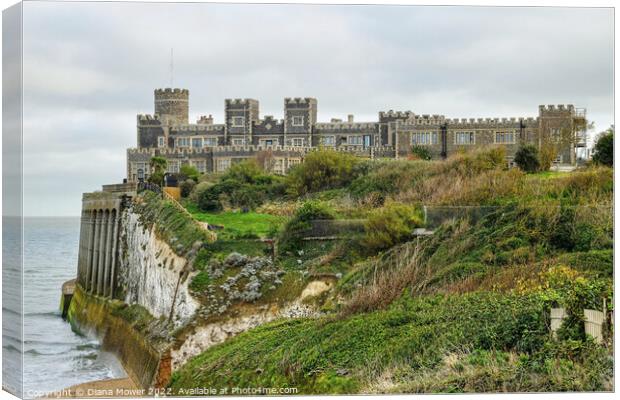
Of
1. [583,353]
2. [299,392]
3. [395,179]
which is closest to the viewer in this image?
[583,353]

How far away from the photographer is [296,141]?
44.1 metres

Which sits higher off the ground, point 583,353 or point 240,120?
point 240,120

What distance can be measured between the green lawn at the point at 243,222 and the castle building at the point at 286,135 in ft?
30.3

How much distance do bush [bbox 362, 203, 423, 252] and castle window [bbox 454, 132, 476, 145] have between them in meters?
14.5

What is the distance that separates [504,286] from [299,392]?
443cm

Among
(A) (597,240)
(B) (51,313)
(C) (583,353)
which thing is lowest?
(B) (51,313)

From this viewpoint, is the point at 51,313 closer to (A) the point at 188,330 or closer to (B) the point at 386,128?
(B) the point at 386,128

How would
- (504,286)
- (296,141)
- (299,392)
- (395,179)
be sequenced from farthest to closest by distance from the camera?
(296,141) → (395,179) → (504,286) → (299,392)

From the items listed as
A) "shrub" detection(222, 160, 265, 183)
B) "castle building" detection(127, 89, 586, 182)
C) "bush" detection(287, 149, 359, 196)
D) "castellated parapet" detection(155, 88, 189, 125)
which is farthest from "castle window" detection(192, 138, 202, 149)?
"bush" detection(287, 149, 359, 196)

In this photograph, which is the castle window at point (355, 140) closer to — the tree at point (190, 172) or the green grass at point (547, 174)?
the tree at point (190, 172)

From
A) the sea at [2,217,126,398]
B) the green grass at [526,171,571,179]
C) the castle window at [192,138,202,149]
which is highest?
the castle window at [192,138,202,149]

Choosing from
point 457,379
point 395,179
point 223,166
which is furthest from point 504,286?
point 223,166

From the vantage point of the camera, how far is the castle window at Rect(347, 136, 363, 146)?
4358 cm

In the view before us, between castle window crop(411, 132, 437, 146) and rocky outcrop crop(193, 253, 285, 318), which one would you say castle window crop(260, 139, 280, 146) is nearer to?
castle window crop(411, 132, 437, 146)
